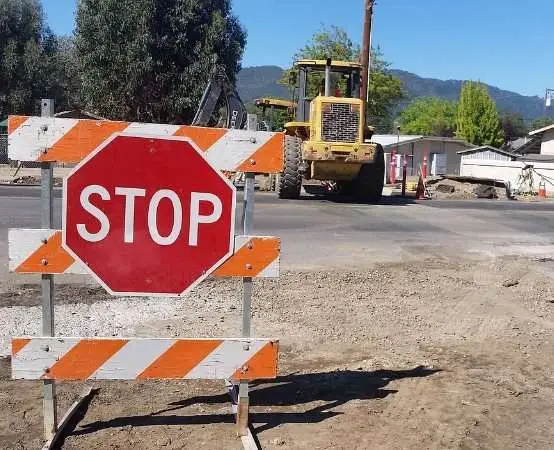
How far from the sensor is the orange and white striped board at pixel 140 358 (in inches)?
149

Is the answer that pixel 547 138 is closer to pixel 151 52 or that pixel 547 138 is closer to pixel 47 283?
pixel 151 52

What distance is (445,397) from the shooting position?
4699 millimetres

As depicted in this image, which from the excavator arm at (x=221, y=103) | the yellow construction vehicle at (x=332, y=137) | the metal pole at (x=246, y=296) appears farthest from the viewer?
the excavator arm at (x=221, y=103)

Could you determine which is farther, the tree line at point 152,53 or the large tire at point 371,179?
the tree line at point 152,53

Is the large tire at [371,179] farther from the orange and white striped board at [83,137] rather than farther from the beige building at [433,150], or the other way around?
the beige building at [433,150]

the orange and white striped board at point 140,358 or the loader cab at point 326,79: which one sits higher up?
the loader cab at point 326,79

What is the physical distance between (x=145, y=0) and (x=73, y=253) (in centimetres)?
2990

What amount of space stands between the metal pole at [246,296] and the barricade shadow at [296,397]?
7.1 inches

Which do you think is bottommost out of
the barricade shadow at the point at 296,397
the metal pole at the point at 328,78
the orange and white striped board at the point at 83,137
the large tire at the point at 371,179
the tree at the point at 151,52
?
the barricade shadow at the point at 296,397

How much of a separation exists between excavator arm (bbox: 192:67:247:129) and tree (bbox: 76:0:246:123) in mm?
10919

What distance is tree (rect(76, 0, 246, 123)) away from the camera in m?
31.7

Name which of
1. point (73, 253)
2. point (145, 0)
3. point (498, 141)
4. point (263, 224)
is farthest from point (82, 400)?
point (498, 141)

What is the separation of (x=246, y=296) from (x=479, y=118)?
80599mm

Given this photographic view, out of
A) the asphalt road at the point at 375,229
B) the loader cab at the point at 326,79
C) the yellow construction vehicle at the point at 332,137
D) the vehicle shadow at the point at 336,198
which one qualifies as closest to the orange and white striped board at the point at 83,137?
the asphalt road at the point at 375,229
